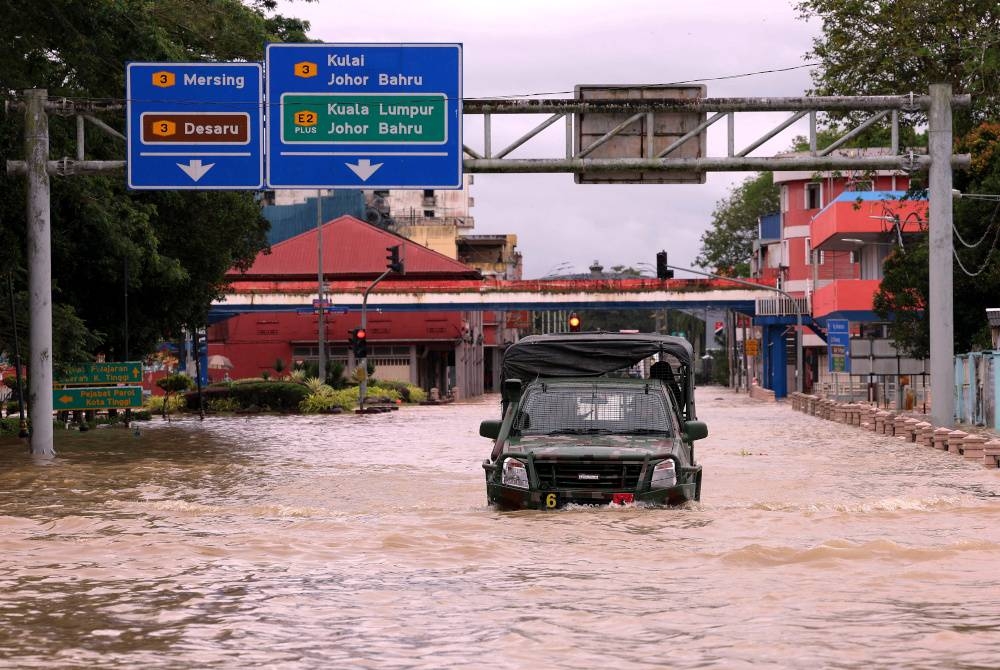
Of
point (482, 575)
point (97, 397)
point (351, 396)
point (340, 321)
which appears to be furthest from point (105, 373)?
point (340, 321)

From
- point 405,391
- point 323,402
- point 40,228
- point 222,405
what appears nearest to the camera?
point 40,228

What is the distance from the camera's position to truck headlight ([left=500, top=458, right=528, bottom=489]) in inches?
617

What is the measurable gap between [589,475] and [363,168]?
11.3 meters

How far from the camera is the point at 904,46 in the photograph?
39062 millimetres

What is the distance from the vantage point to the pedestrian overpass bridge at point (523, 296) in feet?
268

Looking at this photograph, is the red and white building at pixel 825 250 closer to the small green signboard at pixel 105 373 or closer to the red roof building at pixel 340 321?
the red roof building at pixel 340 321

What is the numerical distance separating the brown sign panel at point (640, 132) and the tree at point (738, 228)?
90112 millimetres

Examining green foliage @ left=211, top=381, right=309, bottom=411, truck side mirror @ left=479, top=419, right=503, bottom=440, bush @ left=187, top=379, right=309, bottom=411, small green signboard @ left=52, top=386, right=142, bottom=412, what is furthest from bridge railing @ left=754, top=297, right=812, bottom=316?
truck side mirror @ left=479, top=419, right=503, bottom=440

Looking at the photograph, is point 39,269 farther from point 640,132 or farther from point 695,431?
point 695,431

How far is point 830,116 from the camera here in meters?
38.1

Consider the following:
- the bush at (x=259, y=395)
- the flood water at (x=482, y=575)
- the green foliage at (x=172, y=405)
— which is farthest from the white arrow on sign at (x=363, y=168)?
the bush at (x=259, y=395)

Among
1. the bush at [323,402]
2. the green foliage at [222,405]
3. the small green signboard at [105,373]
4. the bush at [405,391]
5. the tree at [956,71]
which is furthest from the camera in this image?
the bush at [405,391]

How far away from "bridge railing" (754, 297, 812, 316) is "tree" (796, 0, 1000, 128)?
4113 centimetres

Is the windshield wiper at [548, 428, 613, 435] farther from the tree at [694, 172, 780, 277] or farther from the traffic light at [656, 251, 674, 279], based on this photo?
the tree at [694, 172, 780, 277]
